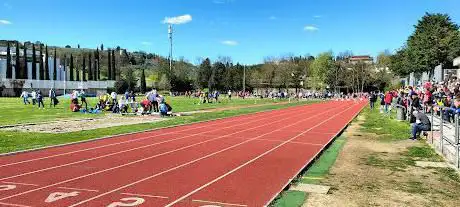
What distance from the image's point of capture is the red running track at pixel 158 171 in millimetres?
7934

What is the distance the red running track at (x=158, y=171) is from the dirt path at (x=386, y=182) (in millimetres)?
964

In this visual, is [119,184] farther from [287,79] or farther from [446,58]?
[287,79]

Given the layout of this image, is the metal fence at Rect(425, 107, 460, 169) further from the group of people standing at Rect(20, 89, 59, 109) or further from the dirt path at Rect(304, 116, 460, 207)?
the group of people standing at Rect(20, 89, 59, 109)

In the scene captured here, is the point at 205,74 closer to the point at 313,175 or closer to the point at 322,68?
the point at 322,68

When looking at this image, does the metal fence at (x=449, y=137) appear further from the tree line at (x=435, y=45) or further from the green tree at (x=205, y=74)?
the green tree at (x=205, y=74)

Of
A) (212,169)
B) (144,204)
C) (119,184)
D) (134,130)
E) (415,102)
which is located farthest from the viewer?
(415,102)

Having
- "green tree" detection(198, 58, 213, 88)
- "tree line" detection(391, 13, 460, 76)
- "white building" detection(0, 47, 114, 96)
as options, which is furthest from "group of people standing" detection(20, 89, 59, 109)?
"green tree" detection(198, 58, 213, 88)

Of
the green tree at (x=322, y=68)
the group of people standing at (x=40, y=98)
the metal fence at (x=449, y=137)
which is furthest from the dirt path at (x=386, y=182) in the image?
the green tree at (x=322, y=68)

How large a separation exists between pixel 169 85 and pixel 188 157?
89190 mm

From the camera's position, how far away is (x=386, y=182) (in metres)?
9.73

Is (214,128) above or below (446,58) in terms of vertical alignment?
below

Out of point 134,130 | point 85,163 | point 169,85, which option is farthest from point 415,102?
point 169,85

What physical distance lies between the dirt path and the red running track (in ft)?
3.16

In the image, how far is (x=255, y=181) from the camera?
9.52 metres
